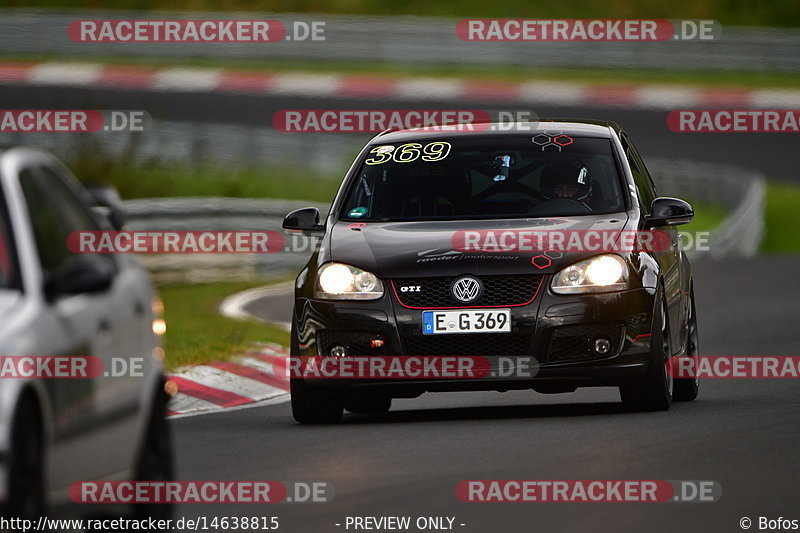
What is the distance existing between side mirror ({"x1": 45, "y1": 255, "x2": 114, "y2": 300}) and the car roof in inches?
243

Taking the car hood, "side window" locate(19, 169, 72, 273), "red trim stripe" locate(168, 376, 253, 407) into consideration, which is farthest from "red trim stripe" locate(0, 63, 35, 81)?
"side window" locate(19, 169, 72, 273)

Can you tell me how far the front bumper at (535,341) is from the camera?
11445 mm

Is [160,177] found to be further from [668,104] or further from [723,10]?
[723,10]

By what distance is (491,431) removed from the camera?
11.2 metres

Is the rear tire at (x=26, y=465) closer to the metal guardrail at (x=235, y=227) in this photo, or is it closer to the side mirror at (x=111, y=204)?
the side mirror at (x=111, y=204)

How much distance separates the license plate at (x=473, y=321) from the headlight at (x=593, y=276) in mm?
349

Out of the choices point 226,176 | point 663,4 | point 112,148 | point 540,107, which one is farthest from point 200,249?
point 663,4

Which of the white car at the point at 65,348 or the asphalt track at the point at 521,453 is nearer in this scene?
the white car at the point at 65,348

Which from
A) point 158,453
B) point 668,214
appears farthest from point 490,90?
point 158,453

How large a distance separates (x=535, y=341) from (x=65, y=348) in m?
5.10

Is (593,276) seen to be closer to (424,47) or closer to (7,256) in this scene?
(7,256)

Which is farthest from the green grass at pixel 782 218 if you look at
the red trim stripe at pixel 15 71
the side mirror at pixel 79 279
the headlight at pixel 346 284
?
the side mirror at pixel 79 279

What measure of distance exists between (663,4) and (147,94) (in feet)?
40.3

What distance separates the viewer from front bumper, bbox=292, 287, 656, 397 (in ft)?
37.6
